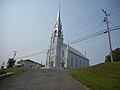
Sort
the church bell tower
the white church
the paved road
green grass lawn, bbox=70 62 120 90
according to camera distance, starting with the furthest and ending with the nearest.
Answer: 1. the white church
2. the church bell tower
3. the paved road
4. green grass lawn, bbox=70 62 120 90

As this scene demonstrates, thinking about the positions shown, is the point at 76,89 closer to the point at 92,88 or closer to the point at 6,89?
the point at 92,88

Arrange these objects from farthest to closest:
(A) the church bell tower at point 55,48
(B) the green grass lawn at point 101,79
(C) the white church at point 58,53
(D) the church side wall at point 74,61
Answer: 1. (D) the church side wall at point 74,61
2. (C) the white church at point 58,53
3. (A) the church bell tower at point 55,48
4. (B) the green grass lawn at point 101,79

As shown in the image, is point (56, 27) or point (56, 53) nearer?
point (56, 53)

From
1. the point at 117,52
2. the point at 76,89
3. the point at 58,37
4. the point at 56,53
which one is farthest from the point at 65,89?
the point at 58,37

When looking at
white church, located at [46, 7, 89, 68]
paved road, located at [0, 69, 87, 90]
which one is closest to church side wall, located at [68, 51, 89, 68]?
white church, located at [46, 7, 89, 68]

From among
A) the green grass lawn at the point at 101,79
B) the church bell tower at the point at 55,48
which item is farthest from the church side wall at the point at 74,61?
the green grass lawn at the point at 101,79

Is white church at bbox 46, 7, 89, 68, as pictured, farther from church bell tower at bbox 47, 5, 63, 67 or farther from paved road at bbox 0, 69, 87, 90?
paved road at bbox 0, 69, 87, 90

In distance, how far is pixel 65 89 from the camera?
10.3 metres

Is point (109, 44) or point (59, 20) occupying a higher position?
point (59, 20)

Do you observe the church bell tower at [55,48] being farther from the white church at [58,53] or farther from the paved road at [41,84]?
the paved road at [41,84]

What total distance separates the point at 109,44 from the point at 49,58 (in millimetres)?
39039

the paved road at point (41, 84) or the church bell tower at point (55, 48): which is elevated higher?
the church bell tower at point (55, 48)

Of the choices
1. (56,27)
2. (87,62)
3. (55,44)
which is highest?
(56,27)

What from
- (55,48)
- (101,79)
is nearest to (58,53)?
(55,48)
